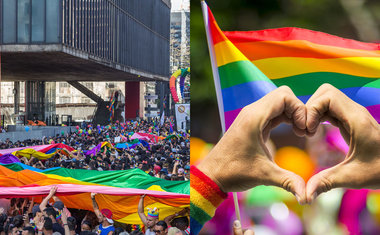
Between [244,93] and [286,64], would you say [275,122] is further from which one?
[286,64]

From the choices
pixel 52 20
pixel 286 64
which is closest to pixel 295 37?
pixel 286 64

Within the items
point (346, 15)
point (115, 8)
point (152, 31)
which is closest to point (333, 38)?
point (346, 15)

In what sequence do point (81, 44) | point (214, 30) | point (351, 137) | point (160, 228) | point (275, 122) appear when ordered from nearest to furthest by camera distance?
point (351, 137) < point (275, 122) < point (214, 30) < point (160, 228) < point (81, 44)

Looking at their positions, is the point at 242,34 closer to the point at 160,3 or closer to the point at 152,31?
the point at 152,31

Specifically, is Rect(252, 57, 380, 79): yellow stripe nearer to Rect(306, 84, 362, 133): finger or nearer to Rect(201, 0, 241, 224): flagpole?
Rect(201, 0, 241, 224): flagpole

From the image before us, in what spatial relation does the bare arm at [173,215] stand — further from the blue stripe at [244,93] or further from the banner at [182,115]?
the banner at [182,115]

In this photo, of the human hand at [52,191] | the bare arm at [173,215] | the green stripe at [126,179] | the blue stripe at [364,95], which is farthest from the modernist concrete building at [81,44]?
the blue stripe at [364,95]
